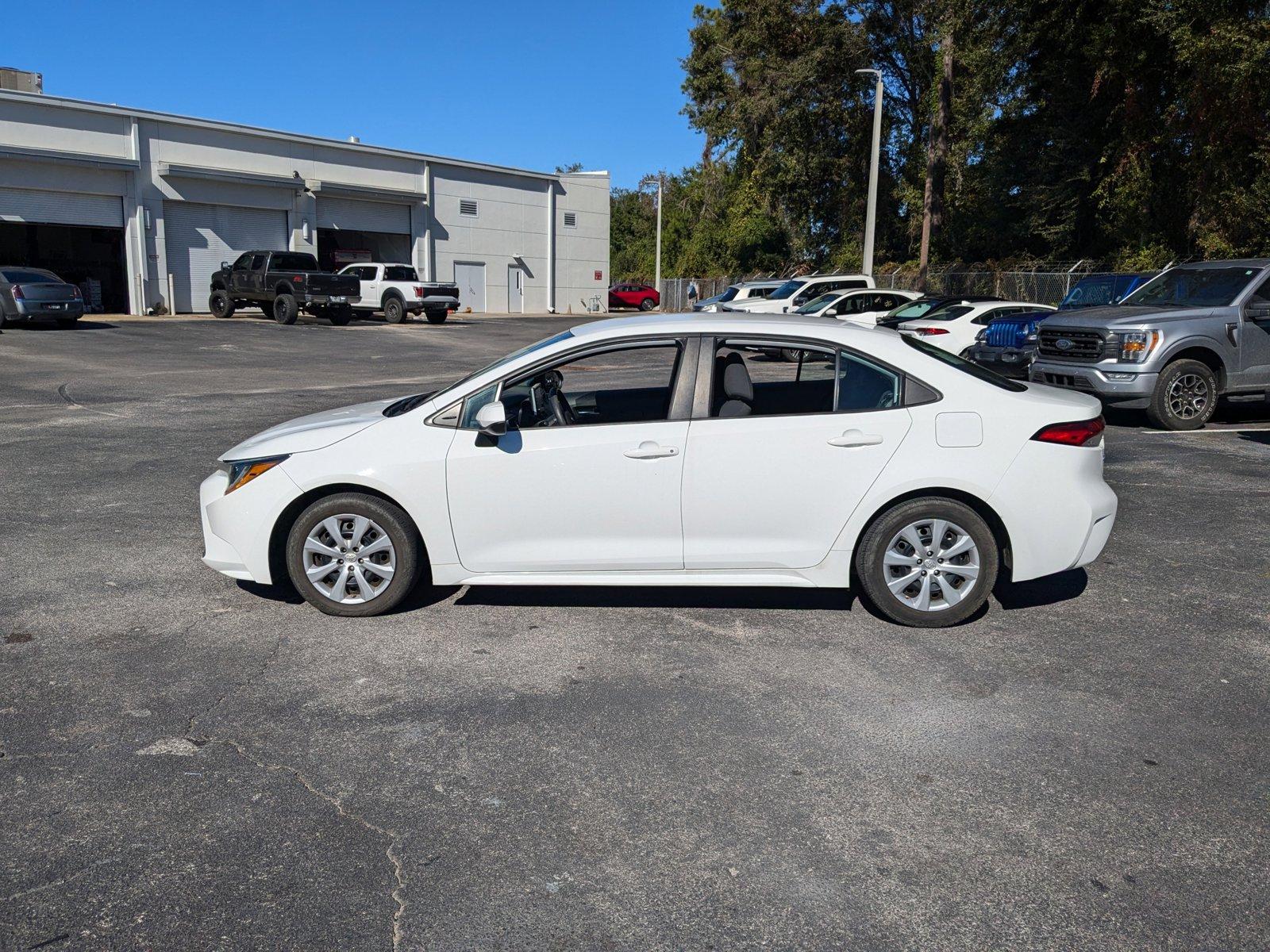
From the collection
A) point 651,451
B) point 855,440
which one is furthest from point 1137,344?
point 651,451

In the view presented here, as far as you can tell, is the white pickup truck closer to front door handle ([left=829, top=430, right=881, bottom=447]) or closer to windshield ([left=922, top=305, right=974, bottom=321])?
windshield ([left=922, top=305, right=974, bottom=321])

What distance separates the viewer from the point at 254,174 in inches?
1519

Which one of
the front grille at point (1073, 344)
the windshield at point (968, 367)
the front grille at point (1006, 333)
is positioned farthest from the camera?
the front grille at point (1006, 333)

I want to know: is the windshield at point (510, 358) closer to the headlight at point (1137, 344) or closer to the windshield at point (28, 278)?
the headlight at point (1137, 344)

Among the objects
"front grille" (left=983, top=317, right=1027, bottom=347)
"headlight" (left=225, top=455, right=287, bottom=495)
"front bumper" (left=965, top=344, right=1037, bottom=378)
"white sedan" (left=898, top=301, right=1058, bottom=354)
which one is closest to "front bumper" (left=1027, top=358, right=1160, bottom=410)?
"front bumper" (left=965, top=344, right=1037, bottom=378)

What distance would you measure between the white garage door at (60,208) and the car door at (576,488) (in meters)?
34.7

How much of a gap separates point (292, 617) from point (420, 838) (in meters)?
2.51

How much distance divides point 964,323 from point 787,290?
953 centimetres

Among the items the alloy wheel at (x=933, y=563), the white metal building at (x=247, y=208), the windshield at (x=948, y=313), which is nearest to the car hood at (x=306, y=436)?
the alloy wheel at (x=933, y=563)

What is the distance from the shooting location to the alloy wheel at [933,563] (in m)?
5.32

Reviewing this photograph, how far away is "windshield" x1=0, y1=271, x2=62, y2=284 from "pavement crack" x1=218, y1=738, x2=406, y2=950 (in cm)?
2786

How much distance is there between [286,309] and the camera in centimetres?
3247

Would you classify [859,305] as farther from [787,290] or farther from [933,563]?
[933,563]

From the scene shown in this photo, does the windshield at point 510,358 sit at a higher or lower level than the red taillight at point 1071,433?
higher
